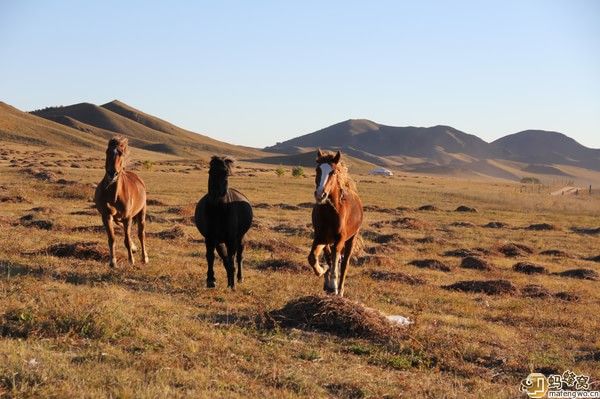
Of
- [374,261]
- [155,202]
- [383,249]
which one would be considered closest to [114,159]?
[374,261]

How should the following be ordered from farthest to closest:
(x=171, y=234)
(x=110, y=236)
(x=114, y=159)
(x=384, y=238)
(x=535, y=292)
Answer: (x=384, y=238) < (x=171, y=234) < (x=535, y=292) < (x=110, y=236) < (x=114, y=159)

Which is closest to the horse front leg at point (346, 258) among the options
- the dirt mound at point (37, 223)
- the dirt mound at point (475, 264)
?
the dirt mound at point (475, 264)

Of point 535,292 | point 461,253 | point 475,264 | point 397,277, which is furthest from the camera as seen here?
point 461,253

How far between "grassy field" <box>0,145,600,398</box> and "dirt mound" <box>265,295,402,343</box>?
22cm

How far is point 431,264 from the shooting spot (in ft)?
64.4

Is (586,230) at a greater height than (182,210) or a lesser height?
lesser

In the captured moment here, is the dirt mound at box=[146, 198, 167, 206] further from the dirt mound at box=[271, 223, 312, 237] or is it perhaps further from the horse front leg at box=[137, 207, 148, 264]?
the horse front leg at box=[137, 207, 148, 264]

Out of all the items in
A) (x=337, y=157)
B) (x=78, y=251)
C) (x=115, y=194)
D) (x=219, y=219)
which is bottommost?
(x=78, y=251)

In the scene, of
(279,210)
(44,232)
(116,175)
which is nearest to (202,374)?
(116,175)

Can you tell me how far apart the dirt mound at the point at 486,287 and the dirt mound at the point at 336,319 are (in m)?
6.74

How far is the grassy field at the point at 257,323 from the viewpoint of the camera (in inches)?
256

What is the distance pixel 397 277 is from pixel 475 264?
5.62 m

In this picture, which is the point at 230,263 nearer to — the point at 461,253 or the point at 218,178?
the point at 218,178

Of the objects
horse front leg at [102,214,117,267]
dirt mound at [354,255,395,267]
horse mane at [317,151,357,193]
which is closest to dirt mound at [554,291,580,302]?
dirt mound at [354,255,395,267]
